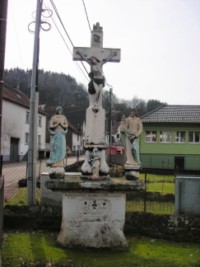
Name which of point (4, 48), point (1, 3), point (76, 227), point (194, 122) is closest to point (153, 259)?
point (76, 227)

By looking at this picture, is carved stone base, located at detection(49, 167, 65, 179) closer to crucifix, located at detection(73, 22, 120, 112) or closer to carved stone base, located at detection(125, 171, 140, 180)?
carved stone base, located at detection(125, 171, 140, 180)

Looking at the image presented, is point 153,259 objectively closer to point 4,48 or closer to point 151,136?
point 4,48

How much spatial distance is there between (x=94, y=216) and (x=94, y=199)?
0.35 metres

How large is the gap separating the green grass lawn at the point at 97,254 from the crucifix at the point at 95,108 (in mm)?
1598

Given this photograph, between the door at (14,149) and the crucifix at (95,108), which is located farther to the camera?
the door at (14,149)

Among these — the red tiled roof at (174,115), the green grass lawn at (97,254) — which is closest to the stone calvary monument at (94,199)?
the green grass lawn at (97,254)

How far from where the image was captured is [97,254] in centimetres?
817

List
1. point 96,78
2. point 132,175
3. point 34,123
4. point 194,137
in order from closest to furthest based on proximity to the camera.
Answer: point 132,175
point 96,78
point 34,123
point 194,137

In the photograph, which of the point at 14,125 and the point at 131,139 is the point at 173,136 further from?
the point at 131,139

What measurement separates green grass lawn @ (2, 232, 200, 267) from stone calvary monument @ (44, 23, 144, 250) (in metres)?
0.28

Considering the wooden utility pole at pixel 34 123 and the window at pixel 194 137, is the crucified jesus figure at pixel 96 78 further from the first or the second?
the window at pixel 194 137

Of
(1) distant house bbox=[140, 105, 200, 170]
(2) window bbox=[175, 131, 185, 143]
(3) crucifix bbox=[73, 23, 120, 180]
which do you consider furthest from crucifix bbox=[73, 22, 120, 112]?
(2) window bbox=[175, 131, 185, 143]

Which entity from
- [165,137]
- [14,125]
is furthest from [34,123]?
[14,125]

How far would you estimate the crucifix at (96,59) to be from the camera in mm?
8969
